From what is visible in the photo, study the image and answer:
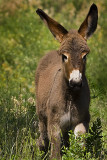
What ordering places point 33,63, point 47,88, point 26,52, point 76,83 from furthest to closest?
point 26,52 < point 33,63 < point 47,88 < point 76,83

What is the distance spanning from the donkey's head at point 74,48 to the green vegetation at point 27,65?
0.41m

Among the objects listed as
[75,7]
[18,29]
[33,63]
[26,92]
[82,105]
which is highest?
[75,7]

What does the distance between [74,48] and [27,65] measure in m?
4.90

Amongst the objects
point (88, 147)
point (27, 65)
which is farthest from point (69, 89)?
point (27, 65)

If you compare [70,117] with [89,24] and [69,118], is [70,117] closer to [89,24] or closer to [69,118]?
[69,118]

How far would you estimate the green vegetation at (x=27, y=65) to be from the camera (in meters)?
6.83

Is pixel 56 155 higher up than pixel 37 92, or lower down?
lower down

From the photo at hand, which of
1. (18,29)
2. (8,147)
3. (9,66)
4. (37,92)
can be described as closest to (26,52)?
(9,66)

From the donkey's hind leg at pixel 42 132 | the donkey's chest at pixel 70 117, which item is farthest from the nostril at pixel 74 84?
the donkey's hind leg at pixel 42 132

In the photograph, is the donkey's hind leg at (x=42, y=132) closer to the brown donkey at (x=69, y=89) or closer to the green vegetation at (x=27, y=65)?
the green vegetation at (x=27, y=65)

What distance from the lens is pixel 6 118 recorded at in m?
7.47

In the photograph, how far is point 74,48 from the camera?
620cm

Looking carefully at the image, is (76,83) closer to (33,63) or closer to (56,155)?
(56,155)

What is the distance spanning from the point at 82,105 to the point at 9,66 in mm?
5944
